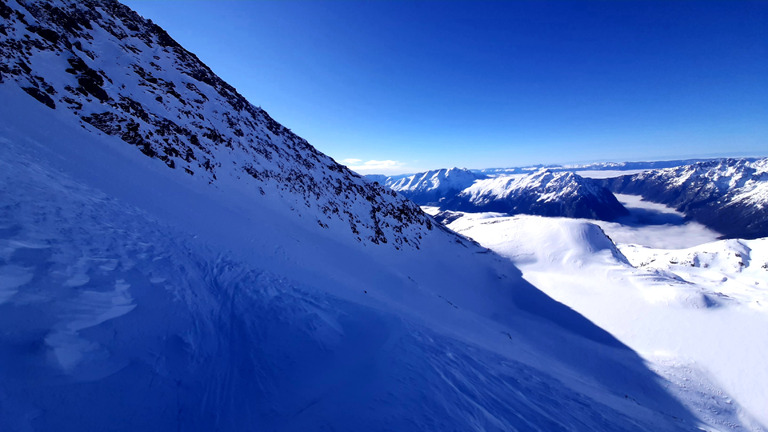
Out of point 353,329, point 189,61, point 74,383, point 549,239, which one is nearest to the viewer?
point 74,383

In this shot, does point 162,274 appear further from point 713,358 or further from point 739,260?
point 739,260

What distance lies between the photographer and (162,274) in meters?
7.11

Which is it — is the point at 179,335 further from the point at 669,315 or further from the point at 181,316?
the point at 669,315

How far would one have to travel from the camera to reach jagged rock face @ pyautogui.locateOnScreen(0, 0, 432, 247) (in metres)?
19.6

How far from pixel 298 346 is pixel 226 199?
1720 cm

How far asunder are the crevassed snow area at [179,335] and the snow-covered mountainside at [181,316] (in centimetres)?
3

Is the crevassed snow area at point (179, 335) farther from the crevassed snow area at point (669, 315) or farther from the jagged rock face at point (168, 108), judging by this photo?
the crevassed snow area at point (669, 315)

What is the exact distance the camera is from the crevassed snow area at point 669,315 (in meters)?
22.1

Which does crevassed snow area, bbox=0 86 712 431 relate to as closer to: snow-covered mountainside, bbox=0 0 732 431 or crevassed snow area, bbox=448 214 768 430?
snow-covered mountainside, bbox=0 0 732 431

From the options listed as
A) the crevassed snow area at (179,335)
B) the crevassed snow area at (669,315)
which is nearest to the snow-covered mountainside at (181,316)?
the crevassed snow area at (179,335)

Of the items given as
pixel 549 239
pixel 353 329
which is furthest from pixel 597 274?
pixel 353 329

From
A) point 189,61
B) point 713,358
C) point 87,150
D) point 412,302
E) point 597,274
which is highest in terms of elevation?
point 189,61

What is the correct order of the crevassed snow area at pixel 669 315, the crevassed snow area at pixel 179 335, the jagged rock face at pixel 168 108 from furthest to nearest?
the crevassed snow area at pixel 669 315
the jagged rock face at pixel 168 108
the crevassed snow area at pixel 179 335

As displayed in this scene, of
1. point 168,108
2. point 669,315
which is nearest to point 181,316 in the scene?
point 168,108
